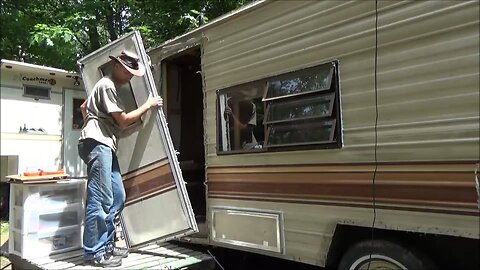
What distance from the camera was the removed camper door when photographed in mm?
3949

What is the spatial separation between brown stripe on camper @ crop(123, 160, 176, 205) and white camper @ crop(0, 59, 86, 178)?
642 cm

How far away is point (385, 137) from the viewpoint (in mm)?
2871

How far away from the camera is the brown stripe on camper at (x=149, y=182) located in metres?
4.01

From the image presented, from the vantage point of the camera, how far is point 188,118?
5656 millimetres

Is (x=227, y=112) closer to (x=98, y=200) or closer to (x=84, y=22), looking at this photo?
(x=98, y=200)

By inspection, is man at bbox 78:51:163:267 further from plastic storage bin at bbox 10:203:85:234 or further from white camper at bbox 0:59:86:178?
white camper at bbox 0:59:86:178

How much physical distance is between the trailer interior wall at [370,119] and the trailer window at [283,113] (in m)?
0.07

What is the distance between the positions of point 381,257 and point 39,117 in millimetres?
9015

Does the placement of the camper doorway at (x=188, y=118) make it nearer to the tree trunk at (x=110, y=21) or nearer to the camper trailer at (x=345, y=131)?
the camper trailer at (x=345, y=131)

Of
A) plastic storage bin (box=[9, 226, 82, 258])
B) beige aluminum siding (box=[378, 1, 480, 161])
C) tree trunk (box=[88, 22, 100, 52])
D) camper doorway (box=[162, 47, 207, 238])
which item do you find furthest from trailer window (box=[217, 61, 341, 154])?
tree trunk (box=[88, 22, 100, 52])

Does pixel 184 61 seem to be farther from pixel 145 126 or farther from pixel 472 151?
pixel 472 151

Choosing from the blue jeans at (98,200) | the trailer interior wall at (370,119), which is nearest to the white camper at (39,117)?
the blue jeans at (98,200)

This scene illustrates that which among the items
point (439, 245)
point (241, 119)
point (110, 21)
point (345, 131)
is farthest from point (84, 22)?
point (439, 245)

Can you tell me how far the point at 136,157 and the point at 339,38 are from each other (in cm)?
217
